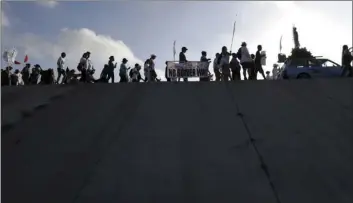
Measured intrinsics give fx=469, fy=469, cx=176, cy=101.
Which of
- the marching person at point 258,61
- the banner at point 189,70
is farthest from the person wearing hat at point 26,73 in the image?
the marching person at point 258,61

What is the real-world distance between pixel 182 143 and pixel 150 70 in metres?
6.46

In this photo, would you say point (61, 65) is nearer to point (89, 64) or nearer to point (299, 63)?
point (89, 64)

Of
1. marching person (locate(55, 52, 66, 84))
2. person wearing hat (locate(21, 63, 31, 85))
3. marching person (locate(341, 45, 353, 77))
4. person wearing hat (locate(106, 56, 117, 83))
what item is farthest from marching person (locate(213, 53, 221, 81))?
person wearing hat (locate(21, 63, 31, 85))

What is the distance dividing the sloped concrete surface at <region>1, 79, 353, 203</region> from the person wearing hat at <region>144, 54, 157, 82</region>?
3.50m

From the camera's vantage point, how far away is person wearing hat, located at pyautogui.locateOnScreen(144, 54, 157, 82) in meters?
15.1

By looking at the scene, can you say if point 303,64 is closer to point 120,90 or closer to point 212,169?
point 120,90

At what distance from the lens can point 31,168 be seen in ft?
27.9

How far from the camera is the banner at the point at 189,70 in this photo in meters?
14.3

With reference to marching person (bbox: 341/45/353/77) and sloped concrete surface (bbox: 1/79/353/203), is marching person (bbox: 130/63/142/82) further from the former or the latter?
marching person (bbox: 341/45/353/77)

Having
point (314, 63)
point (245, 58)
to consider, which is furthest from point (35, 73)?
point (314, 63)

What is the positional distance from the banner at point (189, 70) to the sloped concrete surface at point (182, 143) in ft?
9.00

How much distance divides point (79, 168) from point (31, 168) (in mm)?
914

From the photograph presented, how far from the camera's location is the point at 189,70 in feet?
46.9

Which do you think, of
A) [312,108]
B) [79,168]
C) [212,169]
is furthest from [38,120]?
[312,108]
